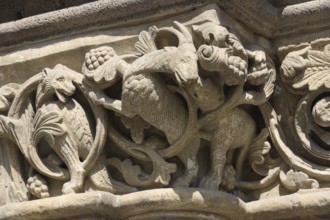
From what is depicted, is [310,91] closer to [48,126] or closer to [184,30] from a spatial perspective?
[184,30]

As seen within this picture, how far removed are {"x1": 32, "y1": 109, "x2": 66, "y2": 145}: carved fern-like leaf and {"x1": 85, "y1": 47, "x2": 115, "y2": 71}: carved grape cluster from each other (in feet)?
0.44

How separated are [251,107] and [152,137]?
0.23 metres

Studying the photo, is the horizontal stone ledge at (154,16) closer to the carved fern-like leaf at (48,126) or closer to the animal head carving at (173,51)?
the animal head carving at (173,51)

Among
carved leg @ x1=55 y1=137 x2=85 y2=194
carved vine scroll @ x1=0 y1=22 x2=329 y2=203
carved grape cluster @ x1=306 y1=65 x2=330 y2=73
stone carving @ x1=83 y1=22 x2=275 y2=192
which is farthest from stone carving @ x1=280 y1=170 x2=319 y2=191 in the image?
carved leg @ x1=55 y1=137 x2=85 y2=194

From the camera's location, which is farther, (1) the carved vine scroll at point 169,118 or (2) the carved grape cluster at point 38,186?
(2) the carved grape cluster at point 38,186

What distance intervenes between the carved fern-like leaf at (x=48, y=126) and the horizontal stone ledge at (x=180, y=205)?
14 centimetres

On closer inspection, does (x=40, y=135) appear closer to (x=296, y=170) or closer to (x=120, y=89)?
(x=120, y=89)

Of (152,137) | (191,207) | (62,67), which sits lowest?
(191,207)

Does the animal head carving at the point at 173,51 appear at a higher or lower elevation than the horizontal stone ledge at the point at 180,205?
higher

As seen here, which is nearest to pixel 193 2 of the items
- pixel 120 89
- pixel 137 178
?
pixel 120 89

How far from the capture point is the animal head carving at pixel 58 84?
2.39m

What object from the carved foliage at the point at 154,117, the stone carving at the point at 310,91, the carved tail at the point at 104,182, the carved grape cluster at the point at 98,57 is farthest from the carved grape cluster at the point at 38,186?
the stone carving at the point at 310,91

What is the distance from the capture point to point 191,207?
2277 millimetres

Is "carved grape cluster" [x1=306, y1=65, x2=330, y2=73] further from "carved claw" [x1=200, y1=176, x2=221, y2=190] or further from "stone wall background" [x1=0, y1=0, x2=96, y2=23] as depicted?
"stone wall background" [x1=0, y1=0, x2=96, y2=23]
